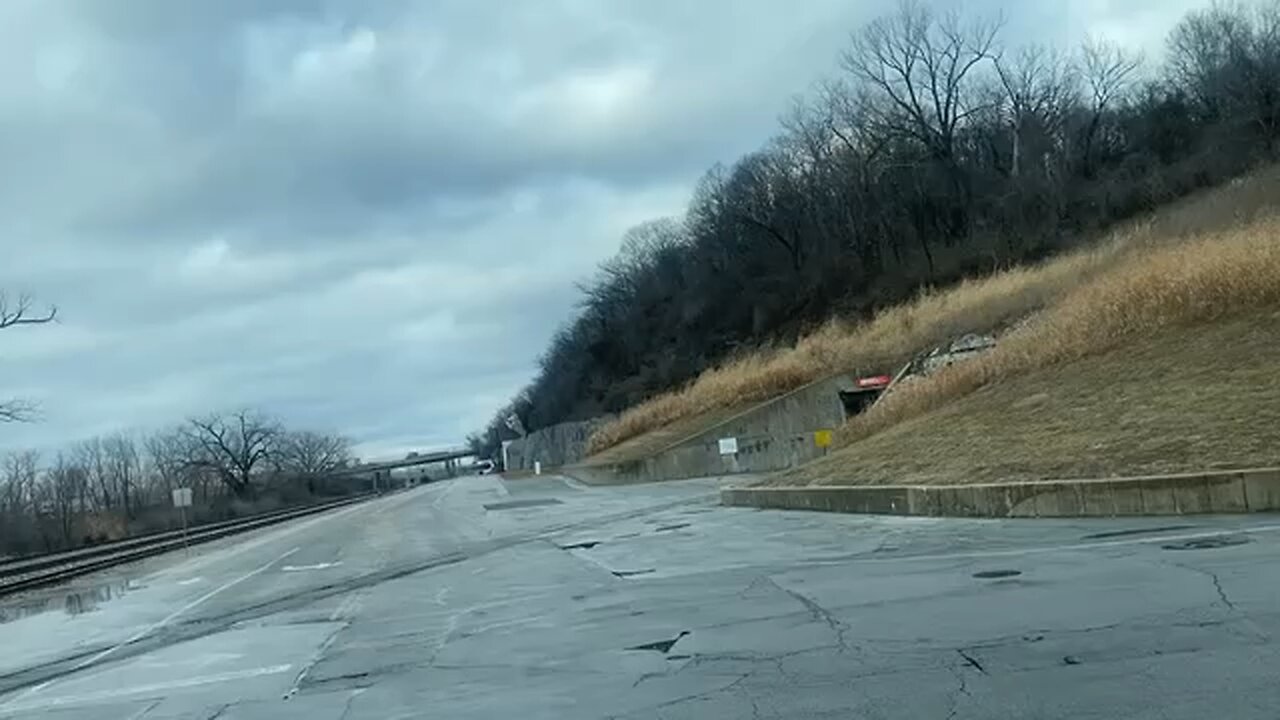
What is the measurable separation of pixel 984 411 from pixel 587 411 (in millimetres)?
92454

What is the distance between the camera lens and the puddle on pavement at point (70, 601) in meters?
22.1

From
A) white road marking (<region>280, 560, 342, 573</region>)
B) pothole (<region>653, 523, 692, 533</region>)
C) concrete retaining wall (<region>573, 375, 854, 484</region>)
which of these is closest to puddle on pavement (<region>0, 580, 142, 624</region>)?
white road marking (<region>280, 560, 342, 573</region>)

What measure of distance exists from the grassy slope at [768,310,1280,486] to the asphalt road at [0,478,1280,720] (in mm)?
1890

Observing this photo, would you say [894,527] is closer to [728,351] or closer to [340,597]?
[340,597]

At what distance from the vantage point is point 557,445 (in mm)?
89875

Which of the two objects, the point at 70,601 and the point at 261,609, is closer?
the point at 261,609

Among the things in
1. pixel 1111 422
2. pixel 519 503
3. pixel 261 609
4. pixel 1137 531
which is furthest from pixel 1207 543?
pixel 519 503

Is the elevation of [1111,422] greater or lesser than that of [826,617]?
greater

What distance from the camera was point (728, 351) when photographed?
92.2 meters

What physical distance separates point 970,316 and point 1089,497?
27.2 meters

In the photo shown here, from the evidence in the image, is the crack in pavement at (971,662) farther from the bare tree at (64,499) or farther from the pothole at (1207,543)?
the bare tree at (64,499)

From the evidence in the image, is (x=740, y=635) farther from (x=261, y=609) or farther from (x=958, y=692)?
(x=261, y=609)

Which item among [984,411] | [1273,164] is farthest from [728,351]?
[984,411]

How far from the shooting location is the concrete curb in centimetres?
1526
